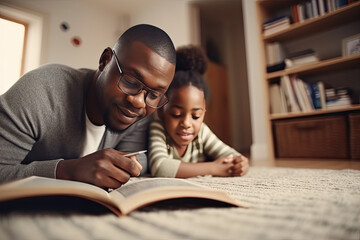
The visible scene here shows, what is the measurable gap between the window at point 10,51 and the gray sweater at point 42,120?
7.9 inches

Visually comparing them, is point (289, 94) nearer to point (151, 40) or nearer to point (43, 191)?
point (151, 40)

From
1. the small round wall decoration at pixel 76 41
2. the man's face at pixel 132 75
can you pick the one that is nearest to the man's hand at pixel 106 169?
the man's face at pixel 132 75

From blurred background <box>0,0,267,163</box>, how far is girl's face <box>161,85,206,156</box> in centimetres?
30

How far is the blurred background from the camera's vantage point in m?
0.83

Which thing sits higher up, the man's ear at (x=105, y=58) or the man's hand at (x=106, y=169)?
the man's ear at (x=105, y=58)

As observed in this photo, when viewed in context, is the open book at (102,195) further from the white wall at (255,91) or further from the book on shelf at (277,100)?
the white wall at (255,91)

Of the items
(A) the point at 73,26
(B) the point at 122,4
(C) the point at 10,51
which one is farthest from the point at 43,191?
(B) the point at 122,4

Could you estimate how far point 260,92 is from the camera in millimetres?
2053

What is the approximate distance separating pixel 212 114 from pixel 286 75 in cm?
134

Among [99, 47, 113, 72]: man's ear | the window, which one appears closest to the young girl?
[99, 47, 113, 72]: man's ear

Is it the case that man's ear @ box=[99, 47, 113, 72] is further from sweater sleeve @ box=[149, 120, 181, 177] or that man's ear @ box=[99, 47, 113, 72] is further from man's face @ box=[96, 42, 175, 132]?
sweater sleeve @ box=[149, 120, 181, 177]

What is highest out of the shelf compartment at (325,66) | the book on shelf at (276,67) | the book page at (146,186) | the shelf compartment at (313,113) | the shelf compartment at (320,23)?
the shelf compartment at (320,23)

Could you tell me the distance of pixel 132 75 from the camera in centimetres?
61

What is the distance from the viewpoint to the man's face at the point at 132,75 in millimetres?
614
